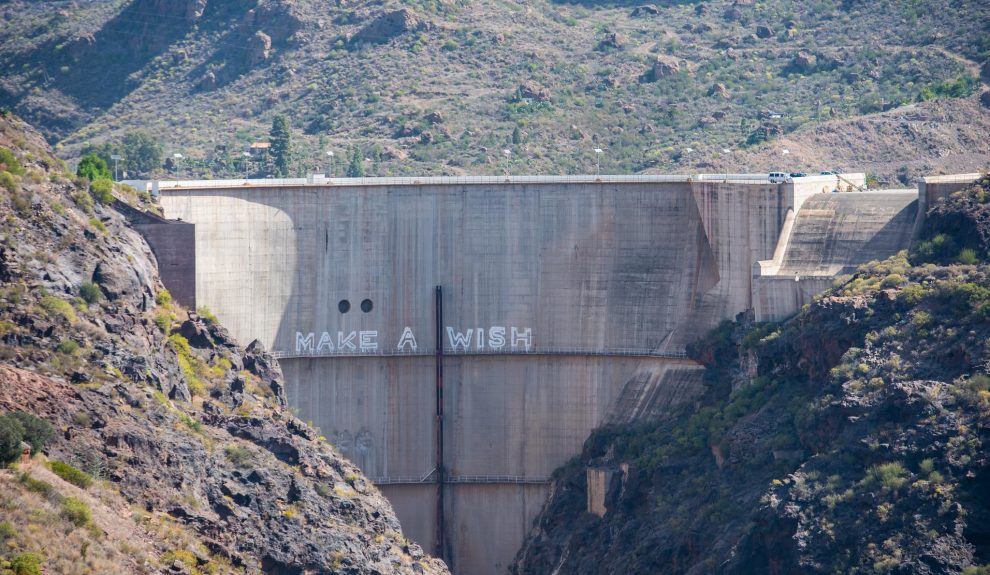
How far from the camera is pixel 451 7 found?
135625 millimetres

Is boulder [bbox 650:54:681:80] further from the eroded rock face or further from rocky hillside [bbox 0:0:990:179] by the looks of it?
the eroded rock face

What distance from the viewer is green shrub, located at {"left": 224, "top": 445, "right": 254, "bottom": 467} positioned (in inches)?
2726

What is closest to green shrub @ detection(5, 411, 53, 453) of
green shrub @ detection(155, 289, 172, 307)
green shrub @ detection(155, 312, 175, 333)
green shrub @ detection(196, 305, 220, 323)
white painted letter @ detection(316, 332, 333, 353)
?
green shrub @ detection(155, 312, 175, 333)

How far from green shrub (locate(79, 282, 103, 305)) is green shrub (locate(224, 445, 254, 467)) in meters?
7.17

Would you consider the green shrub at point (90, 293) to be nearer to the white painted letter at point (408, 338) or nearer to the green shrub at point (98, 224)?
the green shrub at point (98, 224)

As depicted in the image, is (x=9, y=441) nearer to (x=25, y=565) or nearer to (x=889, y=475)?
(x=25, y=565)

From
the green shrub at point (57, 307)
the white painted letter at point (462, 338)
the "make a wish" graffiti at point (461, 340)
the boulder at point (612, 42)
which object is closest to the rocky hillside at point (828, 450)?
the "make a wish" graffiti at point (461, 340)

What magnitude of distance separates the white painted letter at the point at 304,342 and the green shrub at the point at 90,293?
13.7 metres

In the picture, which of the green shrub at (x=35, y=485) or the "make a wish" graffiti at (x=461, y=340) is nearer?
the green shrub at (x=35, y=485)

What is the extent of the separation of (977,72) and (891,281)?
47.4m

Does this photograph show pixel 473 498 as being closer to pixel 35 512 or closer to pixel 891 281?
pixel 891 281

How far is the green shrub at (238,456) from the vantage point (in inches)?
2726

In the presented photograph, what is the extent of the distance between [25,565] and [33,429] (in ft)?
25.8

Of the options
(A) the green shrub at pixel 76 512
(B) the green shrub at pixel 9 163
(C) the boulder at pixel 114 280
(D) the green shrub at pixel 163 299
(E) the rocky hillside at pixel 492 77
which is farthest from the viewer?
(E) the rocky hillside at pixel 492 77
